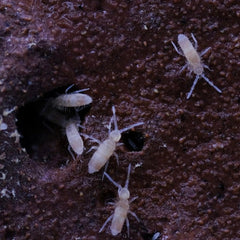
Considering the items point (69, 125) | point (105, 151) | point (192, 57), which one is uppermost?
point (192, 57)

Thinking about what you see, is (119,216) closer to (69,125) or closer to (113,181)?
(113,181)

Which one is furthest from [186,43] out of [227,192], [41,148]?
[41,148]

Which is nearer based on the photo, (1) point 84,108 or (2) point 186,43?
(2) point 186,43

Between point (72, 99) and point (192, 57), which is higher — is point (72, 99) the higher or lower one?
the lower one

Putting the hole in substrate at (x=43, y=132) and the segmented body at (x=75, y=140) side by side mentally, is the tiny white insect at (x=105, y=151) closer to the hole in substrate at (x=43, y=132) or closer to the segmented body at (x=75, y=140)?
the segmented body at (x=75, y=140)

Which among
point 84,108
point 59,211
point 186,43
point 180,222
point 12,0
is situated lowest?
point 180,222

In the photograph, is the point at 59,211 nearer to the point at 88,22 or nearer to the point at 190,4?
the point at 88,22

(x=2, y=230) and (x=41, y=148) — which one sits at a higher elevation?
(x=41, y=148)

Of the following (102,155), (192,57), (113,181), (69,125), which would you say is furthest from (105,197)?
(192,57)
